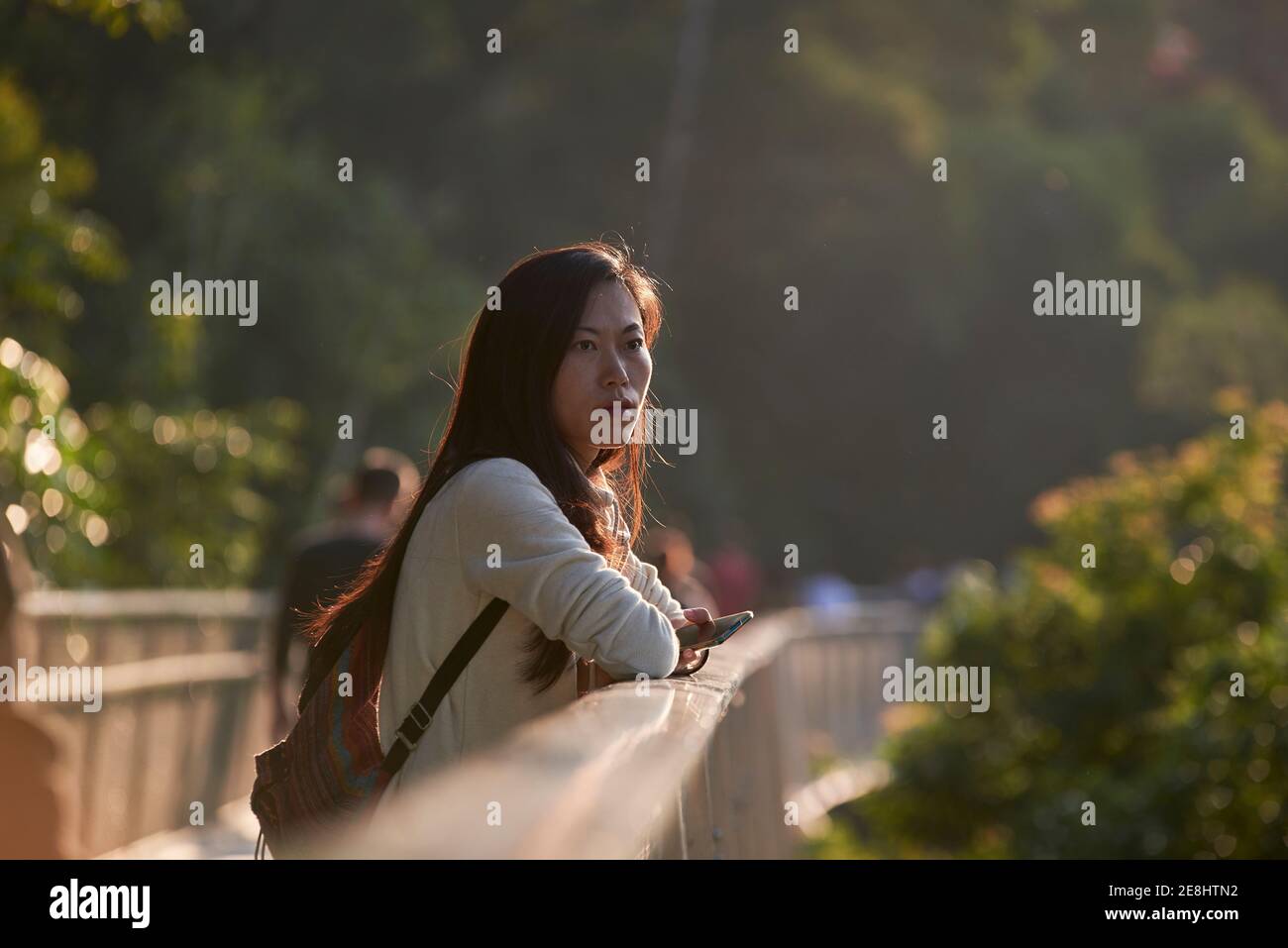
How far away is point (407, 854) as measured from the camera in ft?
8.45

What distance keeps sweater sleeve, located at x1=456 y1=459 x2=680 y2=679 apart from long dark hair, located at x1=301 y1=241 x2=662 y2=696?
0.37 feet

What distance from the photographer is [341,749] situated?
12.2 feet

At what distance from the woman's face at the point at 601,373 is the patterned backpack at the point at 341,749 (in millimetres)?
477

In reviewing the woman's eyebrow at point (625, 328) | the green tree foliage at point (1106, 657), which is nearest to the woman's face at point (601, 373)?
the woman's eyebrow at point (625, 328)

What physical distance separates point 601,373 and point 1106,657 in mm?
9558

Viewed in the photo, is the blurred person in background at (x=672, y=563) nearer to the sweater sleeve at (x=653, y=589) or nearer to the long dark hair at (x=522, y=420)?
the sweater sleeve at (x=653, y=589)

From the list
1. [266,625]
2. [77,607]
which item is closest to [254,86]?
[266,625]

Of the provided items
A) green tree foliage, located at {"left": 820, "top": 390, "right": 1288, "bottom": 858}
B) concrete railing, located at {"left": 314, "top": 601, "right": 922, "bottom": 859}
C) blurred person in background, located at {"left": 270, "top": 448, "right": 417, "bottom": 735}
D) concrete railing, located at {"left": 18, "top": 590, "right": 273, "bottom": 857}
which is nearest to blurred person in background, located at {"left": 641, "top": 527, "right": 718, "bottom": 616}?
blurred person in background, located at {"left": 270, "top": 448, "right": 417, "bottom": 735}

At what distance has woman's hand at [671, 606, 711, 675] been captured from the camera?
4.36 meters

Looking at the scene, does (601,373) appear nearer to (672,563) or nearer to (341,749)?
(341,749)

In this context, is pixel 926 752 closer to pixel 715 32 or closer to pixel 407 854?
pixel 407 854

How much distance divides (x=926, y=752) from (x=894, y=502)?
39.3 m

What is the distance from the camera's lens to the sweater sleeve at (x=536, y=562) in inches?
146

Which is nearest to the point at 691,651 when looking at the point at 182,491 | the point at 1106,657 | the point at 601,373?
the point at 601,373
